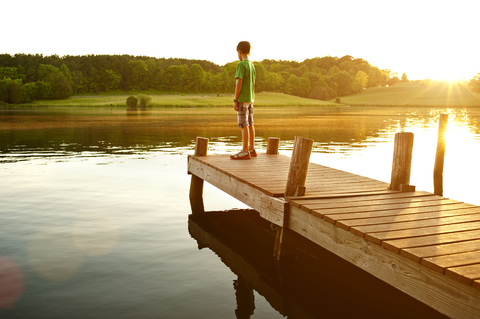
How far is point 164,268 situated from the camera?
678cm

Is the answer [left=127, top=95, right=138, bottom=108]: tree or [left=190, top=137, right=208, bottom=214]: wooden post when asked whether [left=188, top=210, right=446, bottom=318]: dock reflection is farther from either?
[left=127, top=95, right=138, bottom=108]: tree

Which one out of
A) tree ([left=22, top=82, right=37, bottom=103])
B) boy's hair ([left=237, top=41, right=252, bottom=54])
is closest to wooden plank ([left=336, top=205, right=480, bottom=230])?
boy's hair ([left=237, top=41, right=252, bottom=54])

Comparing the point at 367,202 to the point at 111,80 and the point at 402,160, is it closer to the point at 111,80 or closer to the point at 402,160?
the point at 402,160

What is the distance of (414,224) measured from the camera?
5363 millimetres

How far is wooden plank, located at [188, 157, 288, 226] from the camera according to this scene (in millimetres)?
6770

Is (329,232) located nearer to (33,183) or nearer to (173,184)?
(173,184)

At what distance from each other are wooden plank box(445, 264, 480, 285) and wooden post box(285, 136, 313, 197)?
3120 millimetres

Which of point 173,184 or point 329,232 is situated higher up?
point 329,232

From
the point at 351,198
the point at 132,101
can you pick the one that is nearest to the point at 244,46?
the point at 351,198

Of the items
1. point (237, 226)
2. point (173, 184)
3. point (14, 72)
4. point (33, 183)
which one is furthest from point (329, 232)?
point (14, 72)

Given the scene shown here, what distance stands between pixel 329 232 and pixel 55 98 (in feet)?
387

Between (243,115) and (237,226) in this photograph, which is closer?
(237,226)

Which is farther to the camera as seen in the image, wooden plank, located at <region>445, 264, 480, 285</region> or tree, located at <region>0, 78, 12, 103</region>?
tree, located at <region>0, 78, 12, 103</region>

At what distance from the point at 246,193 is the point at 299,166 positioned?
5.21 ft
